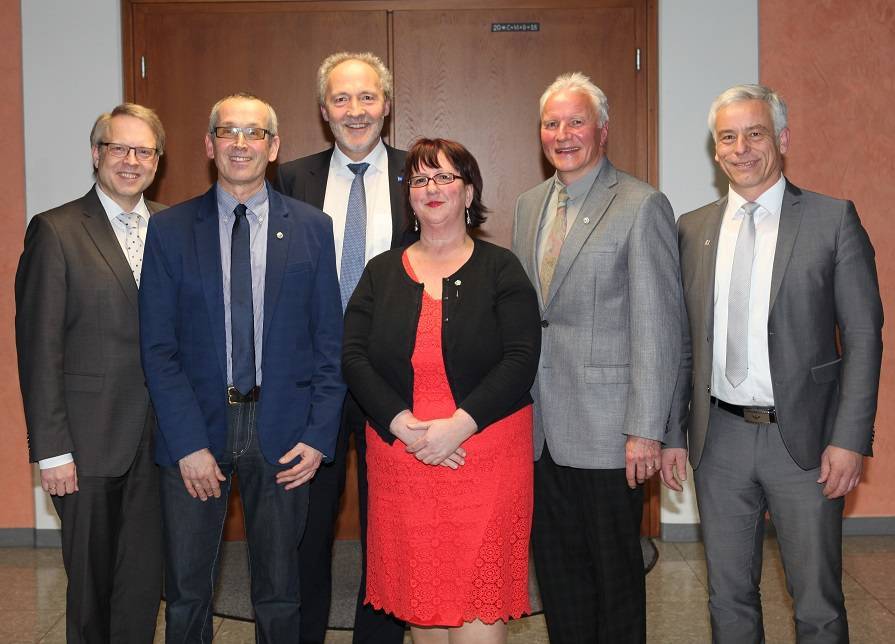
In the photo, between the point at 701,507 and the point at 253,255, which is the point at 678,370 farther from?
the point at 253,255

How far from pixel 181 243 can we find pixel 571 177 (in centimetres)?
115

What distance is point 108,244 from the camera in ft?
9.00

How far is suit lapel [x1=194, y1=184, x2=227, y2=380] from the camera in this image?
2488 mm

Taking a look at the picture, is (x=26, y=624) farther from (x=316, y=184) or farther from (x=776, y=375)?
(x=776, y=375)

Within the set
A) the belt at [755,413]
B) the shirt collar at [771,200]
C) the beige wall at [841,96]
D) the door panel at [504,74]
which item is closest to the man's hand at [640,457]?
the belt at [755,413]

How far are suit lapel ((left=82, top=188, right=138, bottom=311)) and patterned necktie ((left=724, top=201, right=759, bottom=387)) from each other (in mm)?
1739

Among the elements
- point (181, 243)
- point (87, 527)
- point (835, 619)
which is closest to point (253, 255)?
point (181, 243)

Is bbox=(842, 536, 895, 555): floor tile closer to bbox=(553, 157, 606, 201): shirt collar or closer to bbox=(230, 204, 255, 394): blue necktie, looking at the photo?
bbox=(553, 157, 606, 201): shirt collar

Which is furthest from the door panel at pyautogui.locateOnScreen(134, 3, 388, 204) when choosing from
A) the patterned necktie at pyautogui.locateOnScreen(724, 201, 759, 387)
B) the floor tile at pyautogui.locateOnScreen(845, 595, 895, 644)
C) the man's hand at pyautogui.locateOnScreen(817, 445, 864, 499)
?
the floor tile at pyautogui.locateOnScreen(845, 595, 895, 644)

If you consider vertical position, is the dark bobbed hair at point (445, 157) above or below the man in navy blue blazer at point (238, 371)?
above

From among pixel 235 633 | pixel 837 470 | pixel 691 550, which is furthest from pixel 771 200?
pixel 235 633

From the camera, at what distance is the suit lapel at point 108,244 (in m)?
2.71

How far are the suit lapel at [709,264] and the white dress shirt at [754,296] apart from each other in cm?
1

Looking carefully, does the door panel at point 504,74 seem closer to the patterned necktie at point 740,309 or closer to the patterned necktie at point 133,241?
the patterned necktie at point 133,241
